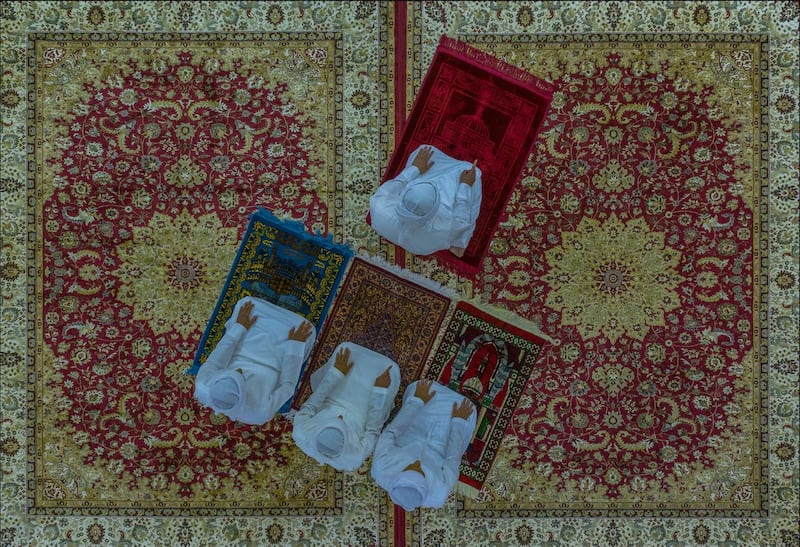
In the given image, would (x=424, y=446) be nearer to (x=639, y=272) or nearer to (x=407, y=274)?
(x=407, y=274)

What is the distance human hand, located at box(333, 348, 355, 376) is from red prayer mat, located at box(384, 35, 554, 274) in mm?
655

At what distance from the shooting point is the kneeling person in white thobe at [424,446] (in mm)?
2133

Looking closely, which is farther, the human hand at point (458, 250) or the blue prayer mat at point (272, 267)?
the blue prayer mat at point (272, 267)

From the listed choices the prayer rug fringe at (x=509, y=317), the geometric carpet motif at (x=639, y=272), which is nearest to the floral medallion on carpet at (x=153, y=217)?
the prayer rug fringe at (x=509, y=317)

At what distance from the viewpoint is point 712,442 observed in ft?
8.57

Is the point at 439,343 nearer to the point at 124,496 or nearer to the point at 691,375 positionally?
the point at 691,375

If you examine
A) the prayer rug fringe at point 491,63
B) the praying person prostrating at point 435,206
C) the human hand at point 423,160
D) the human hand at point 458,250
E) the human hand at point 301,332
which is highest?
the prayer rug fringe at point 491,63

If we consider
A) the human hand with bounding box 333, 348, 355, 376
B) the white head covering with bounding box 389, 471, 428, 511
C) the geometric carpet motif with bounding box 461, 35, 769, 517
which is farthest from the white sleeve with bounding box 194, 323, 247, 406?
the geometric carpet motif with bounding box 461, 35, 769, 517

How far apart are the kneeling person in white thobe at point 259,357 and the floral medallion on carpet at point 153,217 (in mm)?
319

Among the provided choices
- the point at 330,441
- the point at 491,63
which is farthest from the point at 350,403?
the point at 491,63

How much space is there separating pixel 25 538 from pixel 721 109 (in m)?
4.00

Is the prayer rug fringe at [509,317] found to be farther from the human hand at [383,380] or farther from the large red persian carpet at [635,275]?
the human hand at [383,380]

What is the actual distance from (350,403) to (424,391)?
1.19 ft

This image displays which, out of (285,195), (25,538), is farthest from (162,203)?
(25,538)
